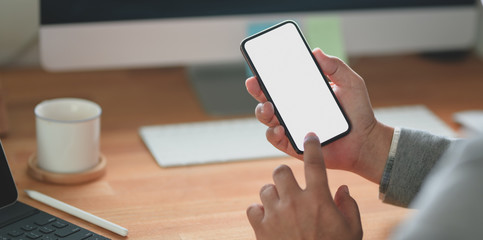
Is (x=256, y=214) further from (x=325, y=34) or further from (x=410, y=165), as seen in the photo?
(x=325, y=34)

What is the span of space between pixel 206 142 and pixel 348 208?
35 cm

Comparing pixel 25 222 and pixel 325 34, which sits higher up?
pixel 325 34

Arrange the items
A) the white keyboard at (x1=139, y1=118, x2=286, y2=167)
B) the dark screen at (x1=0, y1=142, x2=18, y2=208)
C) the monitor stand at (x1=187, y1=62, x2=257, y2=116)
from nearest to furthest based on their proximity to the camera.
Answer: the dark screen at (x1=0, y1=142, x2=18, y2=208) < the white keyboard at (x1=139, y1=118, x2=286, y2=167) < the monitor stand at (x1=187, y1=62, x2=257, y2=116)

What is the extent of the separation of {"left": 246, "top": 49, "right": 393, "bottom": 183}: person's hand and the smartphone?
→ 17mm

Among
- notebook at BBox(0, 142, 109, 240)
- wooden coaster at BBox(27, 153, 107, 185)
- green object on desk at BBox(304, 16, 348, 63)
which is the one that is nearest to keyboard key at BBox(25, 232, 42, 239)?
notebook at BBox(0, 142, 109, 240)

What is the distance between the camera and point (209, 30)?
1104 millimetres

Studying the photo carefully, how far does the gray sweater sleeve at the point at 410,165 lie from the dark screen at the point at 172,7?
40 cm

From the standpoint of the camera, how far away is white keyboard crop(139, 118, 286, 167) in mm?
975

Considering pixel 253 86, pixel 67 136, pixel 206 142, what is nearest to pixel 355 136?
pixel 253 86

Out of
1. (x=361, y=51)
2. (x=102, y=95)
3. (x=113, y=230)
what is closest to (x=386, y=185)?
(x=113, y=230)

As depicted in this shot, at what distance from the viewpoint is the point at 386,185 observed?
0.83 m

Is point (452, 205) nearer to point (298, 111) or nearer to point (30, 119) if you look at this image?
point (298, 111)

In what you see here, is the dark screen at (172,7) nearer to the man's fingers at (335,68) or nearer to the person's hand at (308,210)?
the man's fingers at (335,68)

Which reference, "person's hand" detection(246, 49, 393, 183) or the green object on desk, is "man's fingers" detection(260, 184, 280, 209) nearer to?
"person's hand" detection(246, 49, 393, 183)
